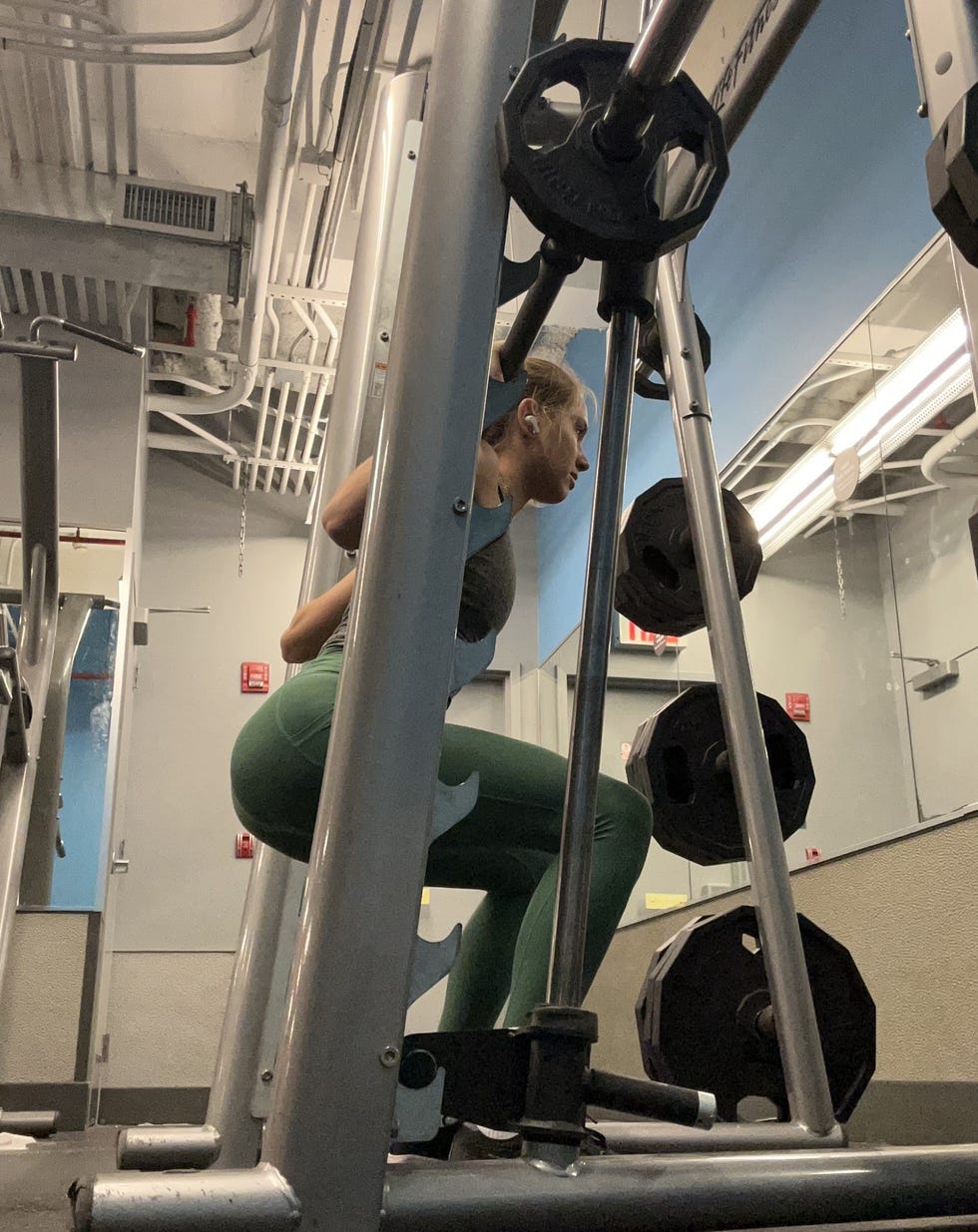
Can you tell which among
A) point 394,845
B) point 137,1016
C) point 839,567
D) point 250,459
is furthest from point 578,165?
point 250,459

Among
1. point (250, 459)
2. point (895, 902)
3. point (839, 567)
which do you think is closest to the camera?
point (895, 902)

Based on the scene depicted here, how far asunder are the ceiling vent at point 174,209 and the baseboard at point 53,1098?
104 inches

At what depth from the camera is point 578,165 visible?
693mm

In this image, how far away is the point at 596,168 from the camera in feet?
2.27

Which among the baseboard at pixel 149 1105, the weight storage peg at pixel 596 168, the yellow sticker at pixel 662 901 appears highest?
the weight storage peg at pixel 596 168

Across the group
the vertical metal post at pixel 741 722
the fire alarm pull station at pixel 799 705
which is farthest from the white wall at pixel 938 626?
the vertical metal post at pixel 741 722

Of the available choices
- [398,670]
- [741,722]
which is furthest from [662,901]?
[398,670]

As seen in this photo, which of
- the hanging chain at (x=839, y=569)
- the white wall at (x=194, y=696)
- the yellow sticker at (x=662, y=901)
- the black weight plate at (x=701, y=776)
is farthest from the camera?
the white wall at (x=194, y=696)

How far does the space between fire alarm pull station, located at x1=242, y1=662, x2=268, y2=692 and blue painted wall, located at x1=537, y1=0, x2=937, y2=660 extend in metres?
2.29

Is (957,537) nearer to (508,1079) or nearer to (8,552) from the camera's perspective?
(508,1079)

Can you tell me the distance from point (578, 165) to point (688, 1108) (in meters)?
0.57

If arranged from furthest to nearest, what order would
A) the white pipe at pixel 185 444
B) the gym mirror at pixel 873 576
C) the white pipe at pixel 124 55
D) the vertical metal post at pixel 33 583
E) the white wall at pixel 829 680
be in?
the white pipe at pixel 185 444
the white pipe at pixel 124 55
the white wall at pixel 829 680
the gym mirror at pixel 873 576
the vertical metal post at pixel 33 583

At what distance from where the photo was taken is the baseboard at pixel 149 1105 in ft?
13.9

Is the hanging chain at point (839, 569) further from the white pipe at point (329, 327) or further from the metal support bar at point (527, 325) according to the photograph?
the metal support bar at point (527, 325)
